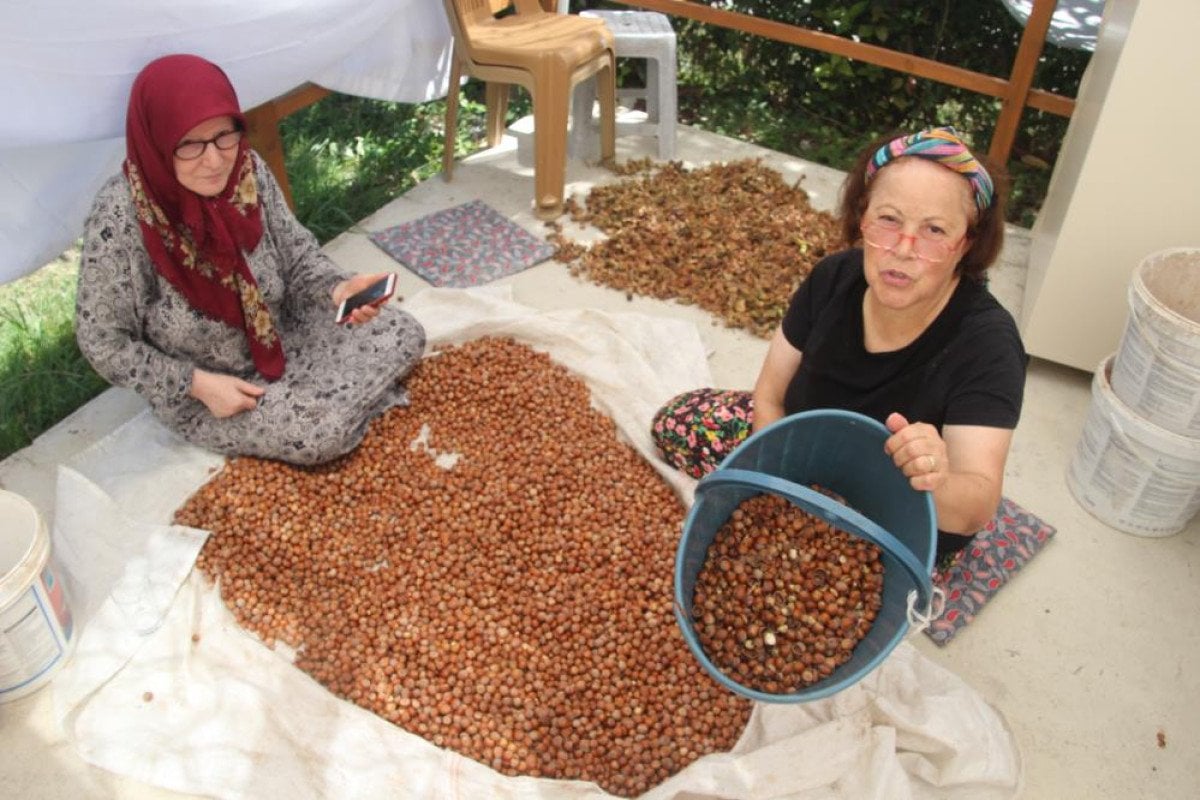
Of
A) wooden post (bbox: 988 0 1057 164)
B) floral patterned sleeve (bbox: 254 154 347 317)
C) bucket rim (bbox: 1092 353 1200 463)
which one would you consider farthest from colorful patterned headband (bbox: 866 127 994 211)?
wooden post (bbox: 988 0 1057 164)

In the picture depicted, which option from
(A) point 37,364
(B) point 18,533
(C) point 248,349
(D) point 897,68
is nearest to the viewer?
(B) point 18,533

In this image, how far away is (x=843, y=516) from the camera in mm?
1426

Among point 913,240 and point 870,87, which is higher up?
point 913,240

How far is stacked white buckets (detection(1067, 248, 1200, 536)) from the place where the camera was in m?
2.32

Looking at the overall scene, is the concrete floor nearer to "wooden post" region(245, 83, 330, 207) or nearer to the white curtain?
the white curtain

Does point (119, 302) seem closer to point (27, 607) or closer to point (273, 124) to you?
point (27, 607)

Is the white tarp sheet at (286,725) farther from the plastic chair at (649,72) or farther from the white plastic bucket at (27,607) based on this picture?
the plastic chair at (649,72)

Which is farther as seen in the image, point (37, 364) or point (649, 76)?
point (649, 76)

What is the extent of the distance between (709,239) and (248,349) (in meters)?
1.72

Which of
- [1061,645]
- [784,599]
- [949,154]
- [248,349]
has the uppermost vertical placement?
[949,154]

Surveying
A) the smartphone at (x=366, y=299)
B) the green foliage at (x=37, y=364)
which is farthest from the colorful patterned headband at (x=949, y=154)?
the green foliage at (x=37, y=364)

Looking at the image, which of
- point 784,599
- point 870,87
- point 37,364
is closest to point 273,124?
point 37,364

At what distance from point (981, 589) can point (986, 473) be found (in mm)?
773

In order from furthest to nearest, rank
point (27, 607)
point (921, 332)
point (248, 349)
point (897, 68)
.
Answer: point (897, 68) → point (248, 349) → point (27, 607) → point (921, 332)
